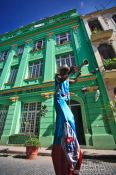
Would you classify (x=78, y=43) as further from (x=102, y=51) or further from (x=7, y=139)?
(x=7, y=139)

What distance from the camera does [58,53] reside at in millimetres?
11914

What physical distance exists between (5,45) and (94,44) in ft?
39.7

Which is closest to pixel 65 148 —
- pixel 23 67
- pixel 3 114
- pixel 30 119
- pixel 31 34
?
pixel 30 119

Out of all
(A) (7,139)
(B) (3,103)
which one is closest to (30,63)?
(B) (3,103)

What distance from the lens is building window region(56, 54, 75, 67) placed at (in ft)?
36.2

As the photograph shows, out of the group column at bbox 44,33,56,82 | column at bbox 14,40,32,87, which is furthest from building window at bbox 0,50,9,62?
column at bbox 44,33,56,82

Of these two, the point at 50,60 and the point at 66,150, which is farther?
the point at 50,60

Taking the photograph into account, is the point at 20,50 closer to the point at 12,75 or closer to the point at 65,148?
the point at 12,75

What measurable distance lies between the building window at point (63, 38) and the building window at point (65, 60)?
218cm

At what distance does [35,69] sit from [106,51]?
6.92 m

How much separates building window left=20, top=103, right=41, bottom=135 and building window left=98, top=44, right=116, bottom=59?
7081mm

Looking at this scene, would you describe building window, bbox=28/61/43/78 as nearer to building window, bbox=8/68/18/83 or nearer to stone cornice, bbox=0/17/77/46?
building window, bbox=8/68/18/83

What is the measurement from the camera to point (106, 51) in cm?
1027

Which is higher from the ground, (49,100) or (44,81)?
(44,81)
